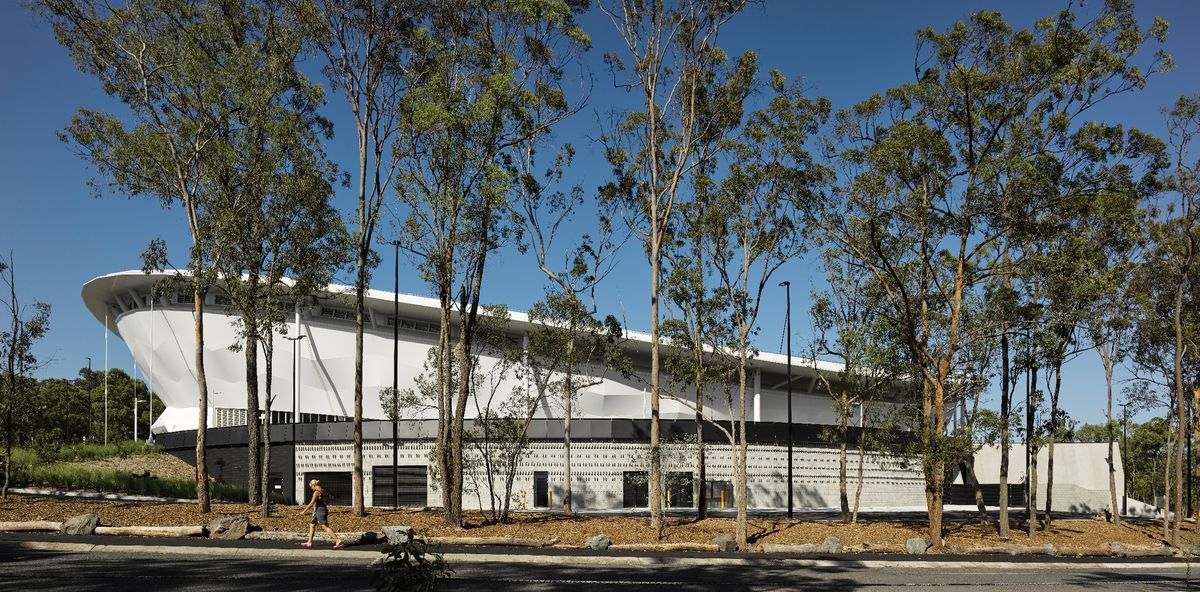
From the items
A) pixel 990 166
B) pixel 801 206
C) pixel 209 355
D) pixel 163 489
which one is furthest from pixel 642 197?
pixel 209 355

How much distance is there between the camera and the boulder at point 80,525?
18.8 metres

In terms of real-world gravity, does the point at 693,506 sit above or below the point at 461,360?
below

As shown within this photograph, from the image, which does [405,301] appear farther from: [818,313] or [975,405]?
[975,405]

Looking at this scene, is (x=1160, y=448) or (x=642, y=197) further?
(x=1160, y=448)

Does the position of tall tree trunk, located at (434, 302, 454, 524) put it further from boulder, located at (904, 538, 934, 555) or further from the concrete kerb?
boulder, located at (904, 538, 934, 555)

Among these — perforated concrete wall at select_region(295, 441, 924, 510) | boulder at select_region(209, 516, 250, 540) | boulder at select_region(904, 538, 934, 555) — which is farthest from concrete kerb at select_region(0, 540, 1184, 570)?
perforated concrete wall at select_region(295, 441, 924, 510)

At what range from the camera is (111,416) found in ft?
270

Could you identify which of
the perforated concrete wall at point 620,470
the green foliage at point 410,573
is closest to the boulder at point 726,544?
the green foliage at point 410,573

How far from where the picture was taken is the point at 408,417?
49.1 metres

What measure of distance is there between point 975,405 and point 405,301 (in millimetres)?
34363

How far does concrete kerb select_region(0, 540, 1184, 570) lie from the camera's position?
17.1 metres

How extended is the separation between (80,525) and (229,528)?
296 cm

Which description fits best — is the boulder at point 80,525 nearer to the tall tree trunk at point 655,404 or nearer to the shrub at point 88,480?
the shrub at point 88,480

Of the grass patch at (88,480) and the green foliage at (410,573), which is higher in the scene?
the green foliage at (410,573)
